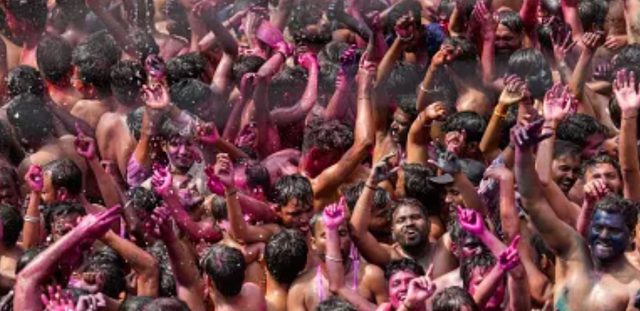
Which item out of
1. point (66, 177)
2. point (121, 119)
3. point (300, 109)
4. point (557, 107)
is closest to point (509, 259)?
point (557, 107)

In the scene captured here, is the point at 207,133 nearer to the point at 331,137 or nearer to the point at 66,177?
the point at 331,137

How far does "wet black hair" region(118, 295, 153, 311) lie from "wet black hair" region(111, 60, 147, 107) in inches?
111

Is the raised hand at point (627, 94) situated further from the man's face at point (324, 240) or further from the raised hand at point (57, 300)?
the raised hand at point (57, 300)

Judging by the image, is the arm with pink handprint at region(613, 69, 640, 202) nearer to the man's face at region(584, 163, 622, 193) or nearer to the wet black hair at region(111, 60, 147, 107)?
the man's face at region(584, 163, 622, 193)

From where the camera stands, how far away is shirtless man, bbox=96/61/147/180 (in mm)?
11094

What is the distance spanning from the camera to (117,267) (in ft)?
29.6

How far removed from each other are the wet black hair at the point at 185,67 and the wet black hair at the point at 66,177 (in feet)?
4.91

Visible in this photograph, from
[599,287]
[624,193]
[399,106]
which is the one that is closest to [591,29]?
[399,106]

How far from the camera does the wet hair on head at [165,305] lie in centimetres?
813

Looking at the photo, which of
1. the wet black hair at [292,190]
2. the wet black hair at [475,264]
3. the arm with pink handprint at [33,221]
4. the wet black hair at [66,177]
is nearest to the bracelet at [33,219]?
the arm with pink handprint at [33,221]

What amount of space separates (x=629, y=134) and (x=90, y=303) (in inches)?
114

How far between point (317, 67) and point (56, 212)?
Result: 2.45 m

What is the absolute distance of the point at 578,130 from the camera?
A: 10172 millimetres

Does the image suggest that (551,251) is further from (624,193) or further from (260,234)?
(260,234)
